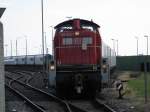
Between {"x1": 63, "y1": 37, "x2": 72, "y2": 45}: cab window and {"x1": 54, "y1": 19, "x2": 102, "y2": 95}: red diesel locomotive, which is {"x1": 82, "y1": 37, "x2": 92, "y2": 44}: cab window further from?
{"x1": 63, "y1": 37, "x2": 72, "y2": 45}: cab window

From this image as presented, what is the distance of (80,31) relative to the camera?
2498 cm

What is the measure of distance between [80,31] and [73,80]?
2.63 meters

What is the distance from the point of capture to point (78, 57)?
2505cm

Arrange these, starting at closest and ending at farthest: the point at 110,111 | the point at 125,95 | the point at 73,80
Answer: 1. the point at 110,111
2. the point at 73,80
3. the point at 125,95

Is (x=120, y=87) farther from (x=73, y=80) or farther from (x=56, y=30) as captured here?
(x=56, y=30)

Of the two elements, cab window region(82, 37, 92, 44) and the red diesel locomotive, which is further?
cab window region(82, 37, 92, 44)

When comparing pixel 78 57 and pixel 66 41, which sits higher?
pixel 66 41

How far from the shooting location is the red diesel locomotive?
2444cm

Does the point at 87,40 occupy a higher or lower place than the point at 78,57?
higher

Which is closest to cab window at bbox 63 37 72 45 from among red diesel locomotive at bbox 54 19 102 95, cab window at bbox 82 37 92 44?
red diesel locomotive at bbox 54 19 102 95

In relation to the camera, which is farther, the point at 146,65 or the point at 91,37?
the point at 91,37

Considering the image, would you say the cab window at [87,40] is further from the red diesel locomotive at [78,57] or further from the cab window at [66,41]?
the cab window at [66,41]

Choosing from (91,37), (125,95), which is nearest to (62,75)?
(91,37)

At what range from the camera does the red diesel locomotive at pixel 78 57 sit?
2444cm
